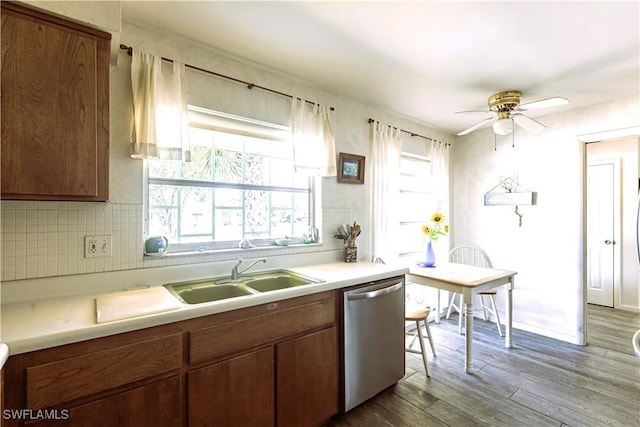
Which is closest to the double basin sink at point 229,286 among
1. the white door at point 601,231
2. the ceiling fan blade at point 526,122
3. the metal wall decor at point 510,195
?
the ceiling fan blade at point 526,122

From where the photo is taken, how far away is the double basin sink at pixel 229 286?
167cm

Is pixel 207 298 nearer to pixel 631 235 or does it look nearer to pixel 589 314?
pixel 589 314

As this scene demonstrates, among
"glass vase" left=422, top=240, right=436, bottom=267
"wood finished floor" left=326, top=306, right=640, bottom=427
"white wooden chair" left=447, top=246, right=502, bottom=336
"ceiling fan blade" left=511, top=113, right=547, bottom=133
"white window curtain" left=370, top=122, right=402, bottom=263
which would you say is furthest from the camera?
"white wooden chair" left=447, top=246, right=502, bottom=336

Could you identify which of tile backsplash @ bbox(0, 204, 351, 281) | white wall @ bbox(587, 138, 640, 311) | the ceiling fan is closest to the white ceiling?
the ceiling fan

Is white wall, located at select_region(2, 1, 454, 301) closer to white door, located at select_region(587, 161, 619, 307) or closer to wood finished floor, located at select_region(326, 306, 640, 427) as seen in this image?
wood finished floor, located at select_region(326, 306, 640, 427)

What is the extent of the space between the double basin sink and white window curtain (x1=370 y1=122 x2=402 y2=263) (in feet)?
3.57

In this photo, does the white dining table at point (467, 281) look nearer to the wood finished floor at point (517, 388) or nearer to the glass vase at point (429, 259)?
the glass vase at point (429, 259)

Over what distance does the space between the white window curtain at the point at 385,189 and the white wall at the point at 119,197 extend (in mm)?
840

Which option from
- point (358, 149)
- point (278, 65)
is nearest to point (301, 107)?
point (278, 65)

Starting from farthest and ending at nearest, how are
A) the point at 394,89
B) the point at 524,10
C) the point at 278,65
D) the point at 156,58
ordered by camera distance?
the point at 394,89, the point at 278,65, the point at 156,58, the point at 524,10

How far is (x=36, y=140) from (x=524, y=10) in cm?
240

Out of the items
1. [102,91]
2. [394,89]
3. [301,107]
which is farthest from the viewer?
[394,89]

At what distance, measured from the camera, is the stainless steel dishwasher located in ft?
6.07

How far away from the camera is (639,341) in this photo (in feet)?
3.03
